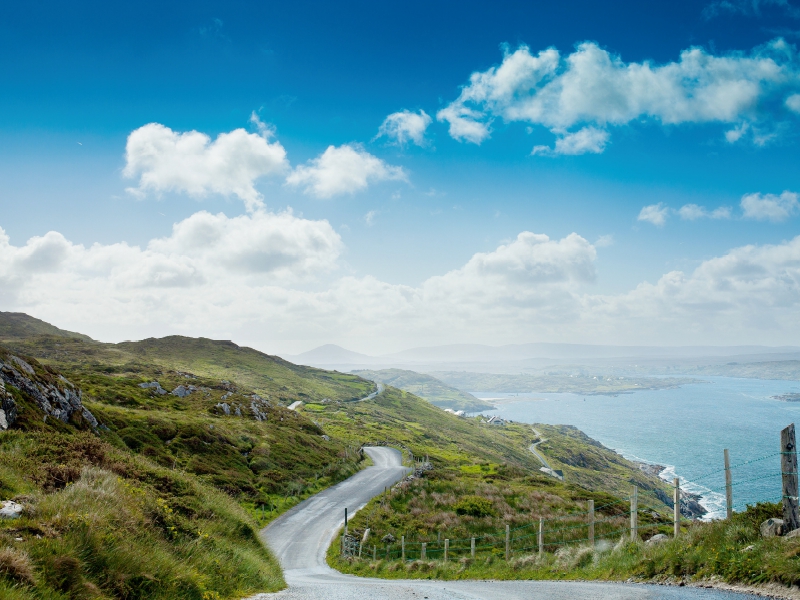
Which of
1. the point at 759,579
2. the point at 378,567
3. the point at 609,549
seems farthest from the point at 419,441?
the point at 759,579

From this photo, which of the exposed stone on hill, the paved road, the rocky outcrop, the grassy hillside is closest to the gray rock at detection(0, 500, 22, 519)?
the grassy hillside

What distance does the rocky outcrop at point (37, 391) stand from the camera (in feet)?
65.4

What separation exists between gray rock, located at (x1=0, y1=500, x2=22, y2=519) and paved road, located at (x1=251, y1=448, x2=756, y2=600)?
494 cm

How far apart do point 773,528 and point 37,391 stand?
3268cm

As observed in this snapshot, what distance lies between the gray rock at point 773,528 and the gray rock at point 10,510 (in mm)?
16063

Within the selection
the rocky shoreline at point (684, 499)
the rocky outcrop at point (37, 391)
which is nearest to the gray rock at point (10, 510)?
the rocky outcrop at point (37, 391)

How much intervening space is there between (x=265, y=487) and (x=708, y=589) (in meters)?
42.1

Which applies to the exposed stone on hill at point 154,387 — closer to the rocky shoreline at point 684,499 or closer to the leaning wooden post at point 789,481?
the leaning wooden post at point 789,481

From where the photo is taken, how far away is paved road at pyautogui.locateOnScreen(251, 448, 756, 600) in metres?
9.99

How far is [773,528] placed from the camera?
417 inches

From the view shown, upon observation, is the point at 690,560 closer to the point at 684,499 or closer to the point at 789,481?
the point at 789,481

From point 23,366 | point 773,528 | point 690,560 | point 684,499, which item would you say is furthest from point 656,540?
point 684,499

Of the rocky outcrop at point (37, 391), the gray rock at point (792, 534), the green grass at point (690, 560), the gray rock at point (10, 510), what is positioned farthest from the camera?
the rocky outcrop at point (37, 391)

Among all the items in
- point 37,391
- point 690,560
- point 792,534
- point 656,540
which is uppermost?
point 37,391
